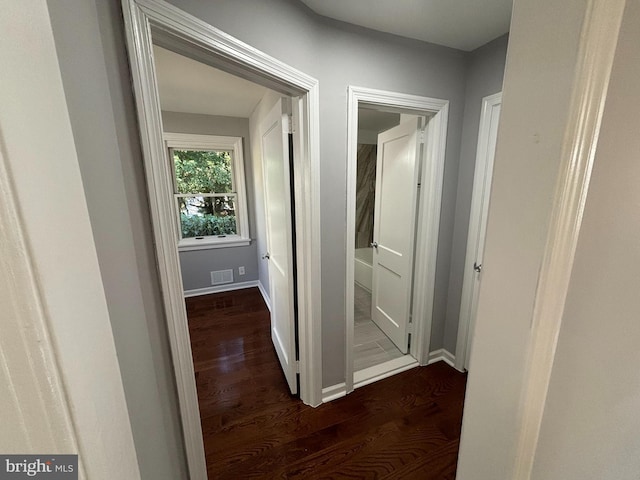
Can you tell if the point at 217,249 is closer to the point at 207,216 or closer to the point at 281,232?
the point at 207,216

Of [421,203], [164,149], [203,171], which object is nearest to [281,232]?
[164,149]

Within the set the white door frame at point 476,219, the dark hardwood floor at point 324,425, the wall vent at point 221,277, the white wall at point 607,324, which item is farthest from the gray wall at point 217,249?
the white wall at point 607,324

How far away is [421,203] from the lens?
191cm

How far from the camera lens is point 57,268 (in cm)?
33

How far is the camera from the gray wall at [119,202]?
1.81ft

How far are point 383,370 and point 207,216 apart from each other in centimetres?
303

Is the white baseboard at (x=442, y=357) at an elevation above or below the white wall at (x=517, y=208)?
below

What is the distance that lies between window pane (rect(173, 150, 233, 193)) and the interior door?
66.6 inches

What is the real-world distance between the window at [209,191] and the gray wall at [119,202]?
2.73 metres

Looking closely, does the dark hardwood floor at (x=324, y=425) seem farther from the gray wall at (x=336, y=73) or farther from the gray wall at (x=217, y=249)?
the gray wall at (x=217, y=249)

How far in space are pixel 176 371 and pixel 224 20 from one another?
1328 mm

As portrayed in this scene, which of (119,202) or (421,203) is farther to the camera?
(421,203)

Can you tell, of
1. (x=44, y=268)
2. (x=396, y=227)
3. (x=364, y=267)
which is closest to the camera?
(x=44, y=268)

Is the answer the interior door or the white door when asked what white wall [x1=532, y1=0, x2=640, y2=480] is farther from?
the white door
